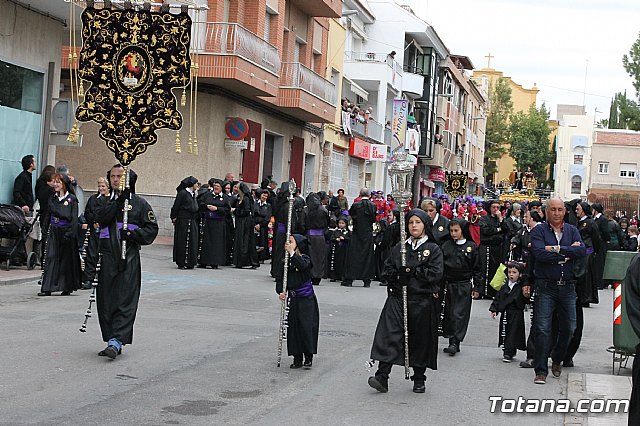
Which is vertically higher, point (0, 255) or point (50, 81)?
point (50, 81)

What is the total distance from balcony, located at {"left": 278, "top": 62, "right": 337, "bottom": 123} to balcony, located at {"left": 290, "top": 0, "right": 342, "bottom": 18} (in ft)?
7.79

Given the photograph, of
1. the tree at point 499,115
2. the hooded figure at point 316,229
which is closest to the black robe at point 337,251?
Result: the hooded figure at point 316,229

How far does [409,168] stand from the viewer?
10328 millimetres

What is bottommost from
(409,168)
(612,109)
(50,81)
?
(409,168)

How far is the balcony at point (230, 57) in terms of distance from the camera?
26000mm

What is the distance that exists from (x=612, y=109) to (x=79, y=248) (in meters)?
84.0

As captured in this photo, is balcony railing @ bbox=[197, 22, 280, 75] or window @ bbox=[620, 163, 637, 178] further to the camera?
window @ bbox=[620, 163, 637, 178]

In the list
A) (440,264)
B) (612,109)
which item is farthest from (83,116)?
(612,109)

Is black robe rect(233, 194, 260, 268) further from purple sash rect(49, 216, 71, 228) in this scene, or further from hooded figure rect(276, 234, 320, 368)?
hooded figure rect(276, 234, 320, 368)

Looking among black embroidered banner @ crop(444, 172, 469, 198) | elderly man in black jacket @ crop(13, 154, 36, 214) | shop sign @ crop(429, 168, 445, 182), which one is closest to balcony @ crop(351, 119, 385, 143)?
black embroidered banner @ crop(444, 172, 469, 198)

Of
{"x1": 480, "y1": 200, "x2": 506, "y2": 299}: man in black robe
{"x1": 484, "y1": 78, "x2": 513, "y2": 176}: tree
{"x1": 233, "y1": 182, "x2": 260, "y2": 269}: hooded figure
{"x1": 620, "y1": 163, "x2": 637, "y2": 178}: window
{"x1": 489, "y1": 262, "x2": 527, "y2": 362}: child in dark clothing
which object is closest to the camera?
{"x1": 489, "y1": 262, "x2": 527, "y2": 362}: child in dark clothing

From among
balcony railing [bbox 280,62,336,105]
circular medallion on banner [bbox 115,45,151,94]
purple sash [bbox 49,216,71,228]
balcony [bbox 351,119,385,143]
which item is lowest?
purple sash [bbox 49,216,71,228]

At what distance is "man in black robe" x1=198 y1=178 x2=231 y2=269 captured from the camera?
71.3 feet

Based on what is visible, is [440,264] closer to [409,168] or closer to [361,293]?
[409,168]
